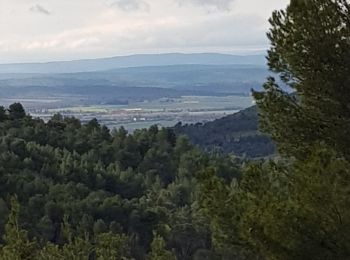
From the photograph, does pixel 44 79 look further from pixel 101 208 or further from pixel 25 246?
pixel 25 246

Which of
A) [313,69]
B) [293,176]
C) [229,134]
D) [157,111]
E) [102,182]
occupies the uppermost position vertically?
[313,69]

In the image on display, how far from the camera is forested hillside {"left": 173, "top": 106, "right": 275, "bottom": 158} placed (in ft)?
212

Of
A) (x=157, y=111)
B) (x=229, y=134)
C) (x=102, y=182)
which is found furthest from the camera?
(x=157, y=111)

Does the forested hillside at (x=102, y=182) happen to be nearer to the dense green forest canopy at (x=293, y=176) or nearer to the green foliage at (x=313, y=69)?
the dense green forest canopy at (x=293, y=176)

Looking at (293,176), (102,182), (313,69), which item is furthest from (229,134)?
(293,176)

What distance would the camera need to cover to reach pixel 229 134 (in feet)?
234

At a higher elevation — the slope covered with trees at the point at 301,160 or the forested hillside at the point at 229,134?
the slope covered with trees at the point at 301,160

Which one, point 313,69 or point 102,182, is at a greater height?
point 313,69

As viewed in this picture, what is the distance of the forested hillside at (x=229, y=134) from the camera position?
64688 mm

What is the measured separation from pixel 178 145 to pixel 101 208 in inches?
571

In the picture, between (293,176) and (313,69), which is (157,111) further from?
(293,176)

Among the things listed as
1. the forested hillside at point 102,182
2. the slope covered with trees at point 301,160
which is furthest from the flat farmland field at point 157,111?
the slope covered with trees at point 301,160

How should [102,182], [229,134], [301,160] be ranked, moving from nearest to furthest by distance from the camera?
[301,160]
[102,182]
[229,134]

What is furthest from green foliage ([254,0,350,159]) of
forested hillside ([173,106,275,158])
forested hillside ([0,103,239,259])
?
forested hillside ([173,106,275,158])
